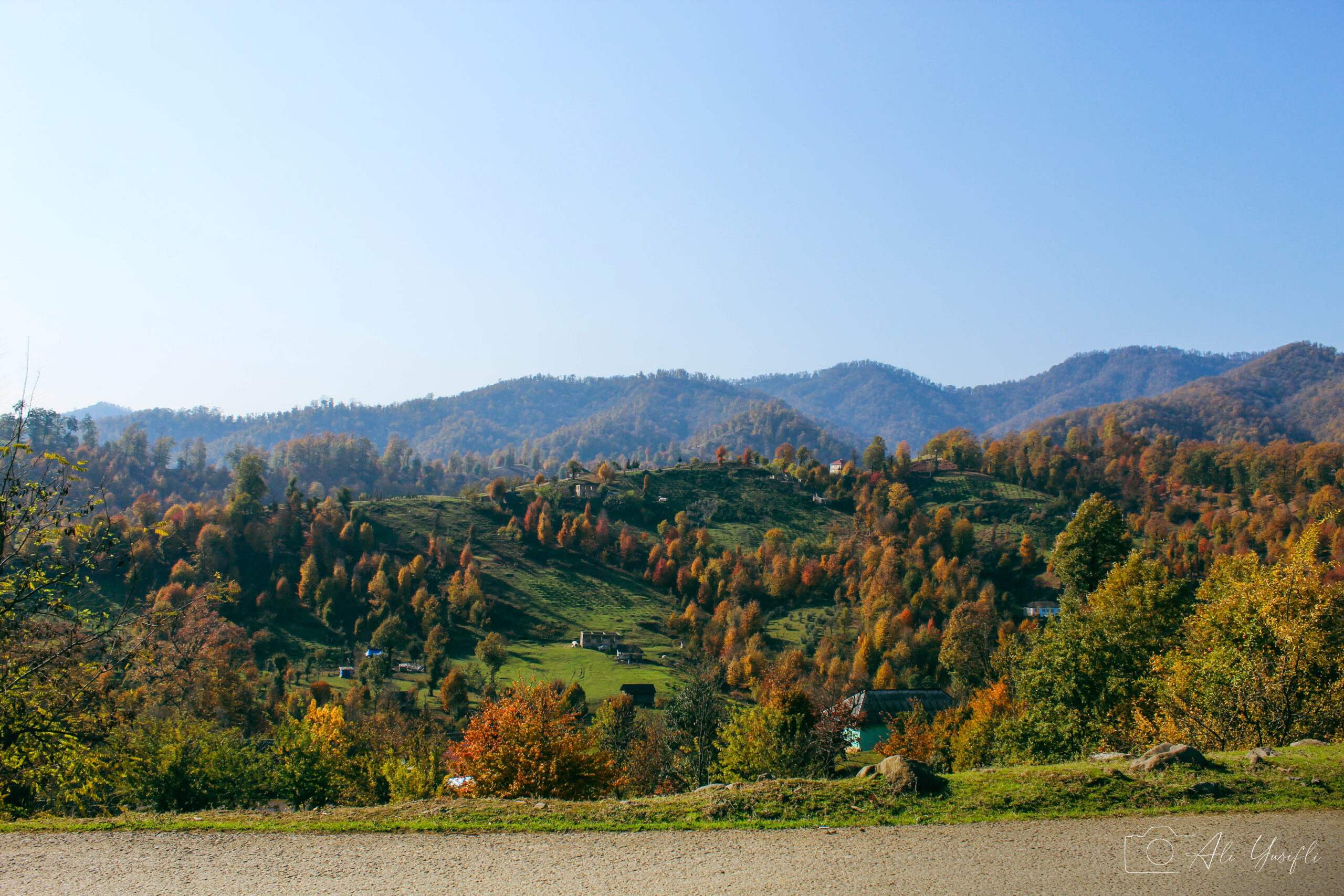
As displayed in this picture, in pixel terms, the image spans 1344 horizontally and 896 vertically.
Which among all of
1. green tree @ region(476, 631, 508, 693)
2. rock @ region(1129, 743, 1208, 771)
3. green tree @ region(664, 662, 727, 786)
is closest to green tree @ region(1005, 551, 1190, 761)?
rock @ region(1129, 743, 1208, 771)

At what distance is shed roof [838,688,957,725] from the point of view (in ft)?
250

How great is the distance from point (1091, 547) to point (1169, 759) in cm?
2844

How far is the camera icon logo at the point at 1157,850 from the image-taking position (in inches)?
475

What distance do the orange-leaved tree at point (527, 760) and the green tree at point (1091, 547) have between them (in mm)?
28112

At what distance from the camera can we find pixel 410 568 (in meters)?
120

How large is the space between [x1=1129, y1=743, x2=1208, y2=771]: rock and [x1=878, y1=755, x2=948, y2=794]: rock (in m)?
3.86

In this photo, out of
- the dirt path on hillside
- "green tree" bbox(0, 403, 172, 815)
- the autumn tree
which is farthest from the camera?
the autumn tree

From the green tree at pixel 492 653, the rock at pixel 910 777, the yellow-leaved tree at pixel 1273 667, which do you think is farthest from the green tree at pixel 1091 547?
the green tree at pixel 492 653

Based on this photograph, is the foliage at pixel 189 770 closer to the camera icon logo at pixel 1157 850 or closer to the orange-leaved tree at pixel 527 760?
the orange-leaved tree at pixel 527 760

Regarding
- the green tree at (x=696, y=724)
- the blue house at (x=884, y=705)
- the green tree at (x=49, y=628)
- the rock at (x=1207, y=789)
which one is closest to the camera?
the green tree at (x=49, y=628)

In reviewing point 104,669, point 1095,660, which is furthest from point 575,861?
point 1095,660

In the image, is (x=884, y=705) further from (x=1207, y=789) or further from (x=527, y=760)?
(x=1207, y=789)

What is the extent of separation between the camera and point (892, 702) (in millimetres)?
79500
